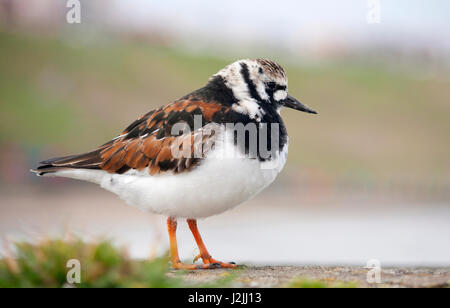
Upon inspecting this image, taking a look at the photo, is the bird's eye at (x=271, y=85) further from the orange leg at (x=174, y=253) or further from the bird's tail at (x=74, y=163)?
the bird's tail at (x=74, y=163)

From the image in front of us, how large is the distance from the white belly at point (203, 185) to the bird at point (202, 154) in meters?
0.01

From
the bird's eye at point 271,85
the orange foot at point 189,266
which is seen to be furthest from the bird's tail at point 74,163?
the bird's eye at point 271,85

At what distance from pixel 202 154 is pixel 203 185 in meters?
0.33

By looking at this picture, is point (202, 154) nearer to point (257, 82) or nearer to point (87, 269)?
point (257, 82)

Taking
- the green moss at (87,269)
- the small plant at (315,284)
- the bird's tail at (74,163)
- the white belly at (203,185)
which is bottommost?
the small plant at (315,284)

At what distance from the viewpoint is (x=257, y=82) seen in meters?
6.40

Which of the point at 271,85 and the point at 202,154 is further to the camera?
the point at 271,85

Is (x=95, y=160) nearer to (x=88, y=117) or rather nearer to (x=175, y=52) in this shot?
(x=88, y=117)

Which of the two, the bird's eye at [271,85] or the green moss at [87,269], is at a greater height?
the bird's eye at [271,85]

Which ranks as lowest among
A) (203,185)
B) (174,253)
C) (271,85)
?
(174,253)

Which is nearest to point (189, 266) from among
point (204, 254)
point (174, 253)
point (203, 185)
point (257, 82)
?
point (174, 253)

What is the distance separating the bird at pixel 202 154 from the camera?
578cm

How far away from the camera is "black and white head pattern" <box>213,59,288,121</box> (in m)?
6.36
